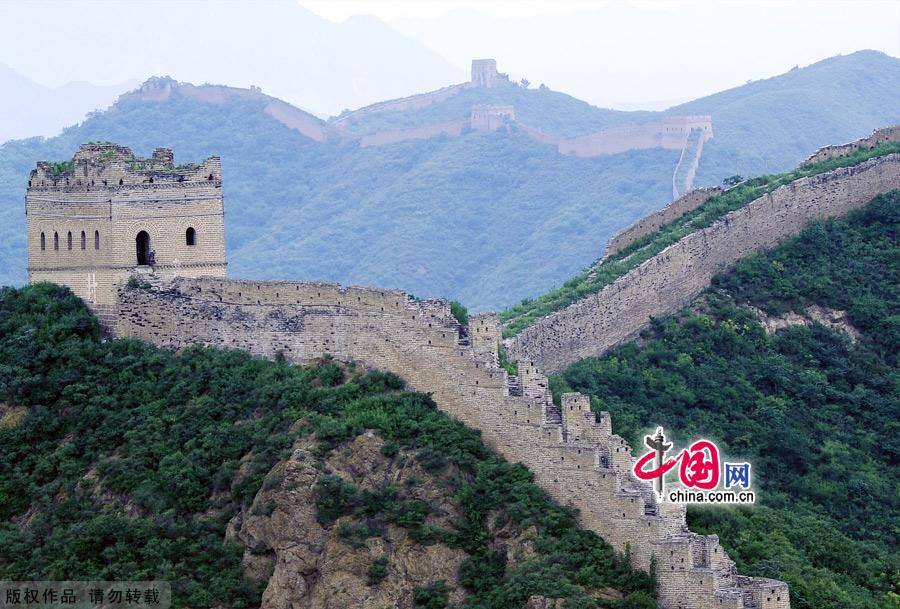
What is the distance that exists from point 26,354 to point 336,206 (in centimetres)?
5973

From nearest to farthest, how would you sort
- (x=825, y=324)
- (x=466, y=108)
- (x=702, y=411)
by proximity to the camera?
(x=702, y=411) < (x=825, y=324) < (x=466, y=108)

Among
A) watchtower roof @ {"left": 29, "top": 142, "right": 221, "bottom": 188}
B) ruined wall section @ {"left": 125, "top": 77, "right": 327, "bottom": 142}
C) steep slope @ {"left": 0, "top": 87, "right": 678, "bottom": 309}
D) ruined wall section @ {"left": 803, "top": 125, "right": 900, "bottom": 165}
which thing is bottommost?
watchtower roof @ {"left": 29, "top": 142, "right": 221, "bottom": 188}

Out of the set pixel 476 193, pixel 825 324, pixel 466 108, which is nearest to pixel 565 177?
pixel 476 193

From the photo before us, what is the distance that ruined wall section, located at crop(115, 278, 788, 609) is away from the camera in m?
46.2

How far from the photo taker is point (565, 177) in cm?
11312

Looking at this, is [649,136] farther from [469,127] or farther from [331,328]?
[331,328]

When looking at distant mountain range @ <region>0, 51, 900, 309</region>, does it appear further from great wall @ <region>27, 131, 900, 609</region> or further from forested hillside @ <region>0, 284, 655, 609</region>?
forested hillside @ <region>0, 284, 655, 609</region>

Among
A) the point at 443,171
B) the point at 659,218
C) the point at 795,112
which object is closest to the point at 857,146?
the point at 659,218

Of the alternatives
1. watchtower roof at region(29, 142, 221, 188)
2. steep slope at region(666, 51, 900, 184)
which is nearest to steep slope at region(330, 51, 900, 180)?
steep slope at region(666, 51, 900, 184)

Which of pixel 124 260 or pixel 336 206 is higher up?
pixel 336 206

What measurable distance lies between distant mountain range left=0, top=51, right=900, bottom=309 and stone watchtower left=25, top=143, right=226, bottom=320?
4013 centimetres

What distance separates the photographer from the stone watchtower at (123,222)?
→ 5506 cm

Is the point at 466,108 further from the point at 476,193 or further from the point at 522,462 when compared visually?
the point at 522,462

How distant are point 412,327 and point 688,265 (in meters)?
14.9
